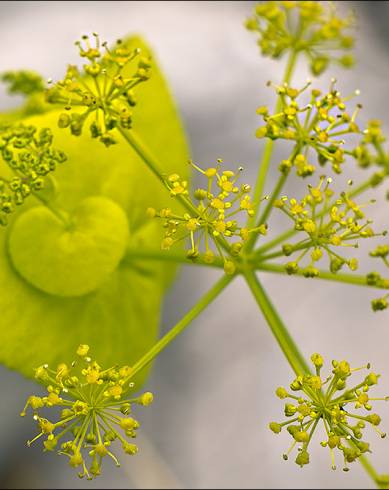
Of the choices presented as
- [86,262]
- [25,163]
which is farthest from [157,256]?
[25,163]

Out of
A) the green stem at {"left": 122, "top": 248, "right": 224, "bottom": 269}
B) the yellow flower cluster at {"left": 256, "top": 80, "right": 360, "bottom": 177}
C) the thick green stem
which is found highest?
the green stem at {"left": 122, "top": 248, "right": 224, "bottom": 269}

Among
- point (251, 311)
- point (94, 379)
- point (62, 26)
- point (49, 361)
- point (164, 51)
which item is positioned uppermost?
point (62, 26)

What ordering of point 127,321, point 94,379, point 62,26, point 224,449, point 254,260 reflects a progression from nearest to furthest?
point 94,379 < point 254,260 < point 127,321 < point 224,449 < point 62,26

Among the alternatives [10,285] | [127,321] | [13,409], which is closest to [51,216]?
[10,285]

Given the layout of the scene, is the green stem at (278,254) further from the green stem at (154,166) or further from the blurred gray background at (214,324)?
the blurred gray background at (214,324)

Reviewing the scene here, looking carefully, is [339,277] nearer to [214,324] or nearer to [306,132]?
[306,132]

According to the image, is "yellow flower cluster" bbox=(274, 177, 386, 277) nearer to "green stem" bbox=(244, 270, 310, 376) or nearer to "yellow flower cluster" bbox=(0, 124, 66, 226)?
"green stem" bbox=(244, 270, 310, 376)

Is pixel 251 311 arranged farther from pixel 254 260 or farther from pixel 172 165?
pixel 254 260

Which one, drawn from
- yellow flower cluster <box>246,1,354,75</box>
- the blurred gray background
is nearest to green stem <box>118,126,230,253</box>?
yellow flower cluster <box>246,1,354,75</box>
